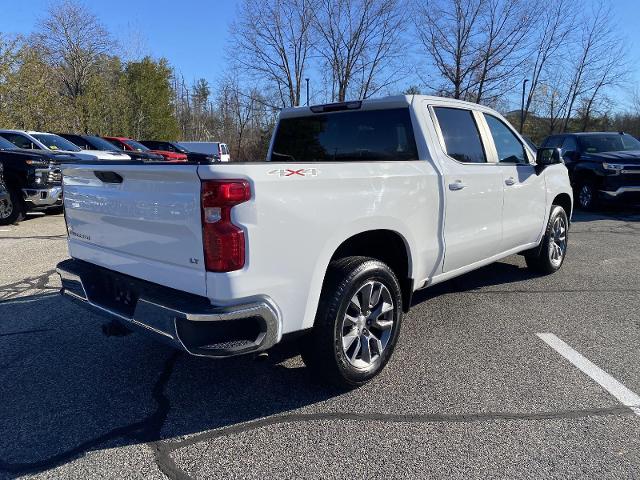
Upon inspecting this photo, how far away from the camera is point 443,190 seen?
11.9 ft

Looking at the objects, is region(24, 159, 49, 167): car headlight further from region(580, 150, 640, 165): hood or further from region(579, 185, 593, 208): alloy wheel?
region(579, 185, 593, 208): alloy wheel

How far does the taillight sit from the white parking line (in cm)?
258

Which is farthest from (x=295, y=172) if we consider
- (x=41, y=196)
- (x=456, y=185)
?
(x=41, y=196)

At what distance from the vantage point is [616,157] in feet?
35.8

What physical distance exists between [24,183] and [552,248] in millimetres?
9367

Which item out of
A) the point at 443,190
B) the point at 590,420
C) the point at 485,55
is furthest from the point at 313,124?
the point at 485,55

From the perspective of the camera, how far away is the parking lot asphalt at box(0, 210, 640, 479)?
2371mm

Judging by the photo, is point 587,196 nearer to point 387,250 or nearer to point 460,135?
point 460,135

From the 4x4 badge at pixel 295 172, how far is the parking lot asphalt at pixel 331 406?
140 centimetres

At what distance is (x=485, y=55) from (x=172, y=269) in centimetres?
2774

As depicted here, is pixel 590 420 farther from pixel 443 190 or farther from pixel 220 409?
pixel 220 409

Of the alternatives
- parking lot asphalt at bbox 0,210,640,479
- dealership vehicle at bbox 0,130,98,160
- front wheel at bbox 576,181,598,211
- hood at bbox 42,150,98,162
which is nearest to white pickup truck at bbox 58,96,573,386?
parking lot asphalt at bbox 0,210,640,479

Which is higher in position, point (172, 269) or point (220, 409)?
point (172, 269)

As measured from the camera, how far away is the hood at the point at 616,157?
10698 mm
